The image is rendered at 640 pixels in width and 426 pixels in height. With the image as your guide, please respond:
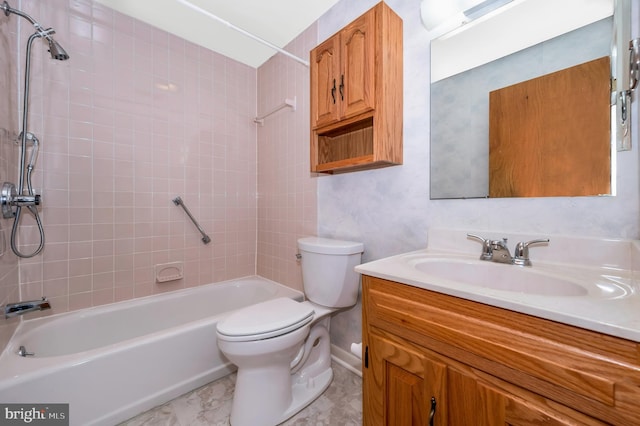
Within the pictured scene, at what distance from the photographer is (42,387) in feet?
3.25

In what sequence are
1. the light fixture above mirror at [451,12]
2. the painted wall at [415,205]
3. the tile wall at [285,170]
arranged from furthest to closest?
the tile wall at [285,170] < the light fixture above mirror at [451,12] < the painted wall at [415,205]

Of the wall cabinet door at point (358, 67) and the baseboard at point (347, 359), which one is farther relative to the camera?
the baseboard at point (347, 359)

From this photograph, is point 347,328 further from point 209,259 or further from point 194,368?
point 209,259

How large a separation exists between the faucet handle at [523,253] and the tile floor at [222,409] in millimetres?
996

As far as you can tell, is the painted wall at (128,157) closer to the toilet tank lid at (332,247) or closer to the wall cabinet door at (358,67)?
the toilet tank lid at (332,247)

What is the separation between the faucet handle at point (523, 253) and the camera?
870 mm

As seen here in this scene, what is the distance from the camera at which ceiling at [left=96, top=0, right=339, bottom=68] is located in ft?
5.12

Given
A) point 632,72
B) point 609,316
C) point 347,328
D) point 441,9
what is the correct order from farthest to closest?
1. point 347,328
2. point 441,9
3. point 632,72
4. point 609,316

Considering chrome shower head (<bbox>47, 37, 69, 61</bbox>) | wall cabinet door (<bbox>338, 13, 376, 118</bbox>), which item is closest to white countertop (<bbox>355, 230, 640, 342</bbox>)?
wall cabinet door (<bbox>338, 13, 376, 118</bbox>)

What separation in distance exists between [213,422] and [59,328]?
1.05 m

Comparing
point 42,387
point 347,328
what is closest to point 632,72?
point 347,328

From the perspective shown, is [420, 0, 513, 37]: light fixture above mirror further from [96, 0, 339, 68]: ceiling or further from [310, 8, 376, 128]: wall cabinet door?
[96, 0, 339, 68]: ceiling

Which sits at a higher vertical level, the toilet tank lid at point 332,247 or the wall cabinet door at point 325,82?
the wall cabinet door at point 325,82
